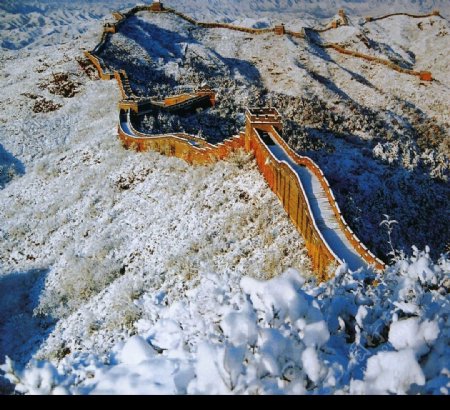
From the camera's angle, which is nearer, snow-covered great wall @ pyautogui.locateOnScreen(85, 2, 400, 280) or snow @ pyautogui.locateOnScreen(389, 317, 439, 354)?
snow @ pyautogui.locateOnScreen(389, 317, 439, 354)

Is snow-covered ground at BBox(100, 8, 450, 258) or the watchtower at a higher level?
the watchtower

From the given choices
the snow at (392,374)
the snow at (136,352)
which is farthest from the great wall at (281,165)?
the snow at (136,352)

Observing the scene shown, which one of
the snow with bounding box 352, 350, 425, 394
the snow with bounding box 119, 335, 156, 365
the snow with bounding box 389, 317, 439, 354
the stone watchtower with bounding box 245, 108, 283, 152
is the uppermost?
the snow with bounding box 352, 350, 425, 394

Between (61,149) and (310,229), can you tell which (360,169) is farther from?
(61,149)

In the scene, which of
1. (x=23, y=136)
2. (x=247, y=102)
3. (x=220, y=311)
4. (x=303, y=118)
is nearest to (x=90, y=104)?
(x=23, y=136)

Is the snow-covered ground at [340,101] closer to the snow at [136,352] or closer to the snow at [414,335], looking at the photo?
the snow at [414,335]

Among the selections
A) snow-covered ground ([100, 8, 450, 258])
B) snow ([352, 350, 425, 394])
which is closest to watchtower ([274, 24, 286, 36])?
snow-covered ground ([100, 8, 450, 258])

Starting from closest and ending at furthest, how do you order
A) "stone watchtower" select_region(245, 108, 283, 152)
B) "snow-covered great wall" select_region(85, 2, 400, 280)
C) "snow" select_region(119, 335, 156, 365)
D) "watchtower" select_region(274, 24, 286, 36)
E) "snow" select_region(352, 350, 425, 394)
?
1. "snow" select_region(352, 350, 425, 394)
2. "snow" select_region(119, 335, 156, 365)
3. "snow-covered great wall" select_region(85, 2, 400, 280)
4. "stone watchtower" select_region(245, 108, 283, 152)
5. "watchtower" select_region(274, 24, 286, 36)

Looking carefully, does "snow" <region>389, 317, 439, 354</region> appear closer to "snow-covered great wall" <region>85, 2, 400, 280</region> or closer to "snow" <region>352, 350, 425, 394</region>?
"snow" <region>352, 350, 425, 394</region>

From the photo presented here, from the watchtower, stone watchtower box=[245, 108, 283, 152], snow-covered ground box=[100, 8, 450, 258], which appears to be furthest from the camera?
the watchtower
